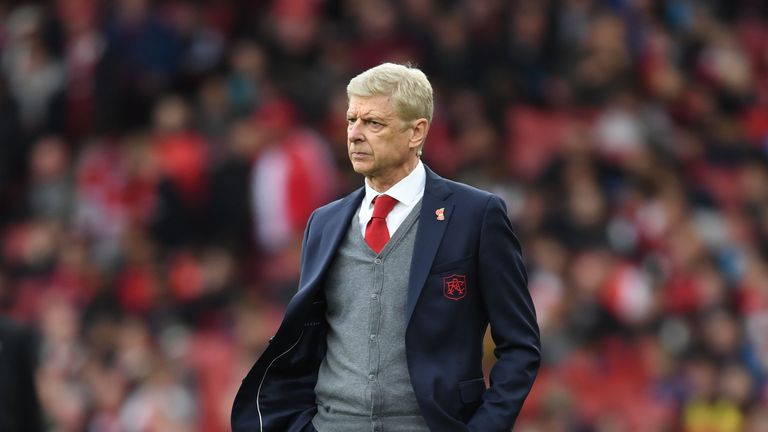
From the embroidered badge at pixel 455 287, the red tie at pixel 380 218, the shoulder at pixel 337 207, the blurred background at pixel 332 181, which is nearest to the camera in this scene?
the embroidered badge at pixel 455 287

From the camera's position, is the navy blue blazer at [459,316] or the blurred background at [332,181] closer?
the navy blue blazer at [459,316]

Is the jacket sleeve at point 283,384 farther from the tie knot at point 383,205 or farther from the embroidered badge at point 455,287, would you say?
the embroidered badge at point 455,287

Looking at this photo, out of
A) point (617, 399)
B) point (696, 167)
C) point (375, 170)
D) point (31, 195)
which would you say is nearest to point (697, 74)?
point (696, 167)

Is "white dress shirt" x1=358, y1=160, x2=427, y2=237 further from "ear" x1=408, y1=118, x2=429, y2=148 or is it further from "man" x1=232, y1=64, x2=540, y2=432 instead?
"ear" x1=408, y1=118, x2=429, y2=148

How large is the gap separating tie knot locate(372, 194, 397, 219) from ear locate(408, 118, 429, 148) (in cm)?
19

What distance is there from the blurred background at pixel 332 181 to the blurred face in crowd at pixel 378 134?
6.36m

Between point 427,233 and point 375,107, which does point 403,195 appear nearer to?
point 427,233

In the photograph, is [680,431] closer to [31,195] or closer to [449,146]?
[449,146]

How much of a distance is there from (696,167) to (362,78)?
975cm

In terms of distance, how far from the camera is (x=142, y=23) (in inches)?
551

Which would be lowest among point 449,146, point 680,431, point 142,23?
point 680,431

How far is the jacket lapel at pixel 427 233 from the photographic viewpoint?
4.76 m

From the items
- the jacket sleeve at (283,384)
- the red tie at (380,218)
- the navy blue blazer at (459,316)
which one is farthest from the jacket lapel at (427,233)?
the jacket sleeve at (283,384)

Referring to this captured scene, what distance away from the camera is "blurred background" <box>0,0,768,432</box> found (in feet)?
38.4
